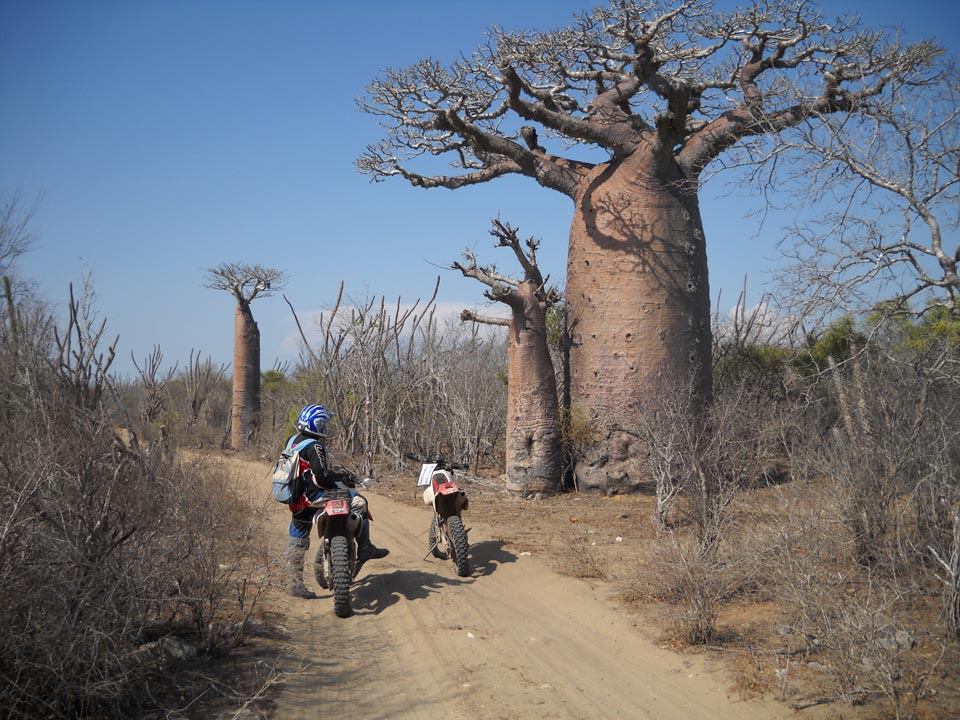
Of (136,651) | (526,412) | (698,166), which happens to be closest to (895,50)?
(698,166)

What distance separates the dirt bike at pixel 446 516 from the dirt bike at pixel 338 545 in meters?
0.66

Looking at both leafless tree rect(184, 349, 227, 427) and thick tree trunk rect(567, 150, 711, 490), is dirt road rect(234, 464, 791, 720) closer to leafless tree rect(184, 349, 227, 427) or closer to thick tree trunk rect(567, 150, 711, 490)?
thick tree trunk rect(567, 150, 711, 490)

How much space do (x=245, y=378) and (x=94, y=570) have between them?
14.8m

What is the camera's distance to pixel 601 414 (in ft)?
27.6

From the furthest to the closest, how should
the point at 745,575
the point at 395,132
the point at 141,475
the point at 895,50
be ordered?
the point at 395,132 < the point at 895,50 < the point at 745,575 < the point at 141,475

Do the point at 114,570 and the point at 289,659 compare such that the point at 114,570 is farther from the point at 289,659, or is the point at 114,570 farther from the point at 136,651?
the point at 289,659

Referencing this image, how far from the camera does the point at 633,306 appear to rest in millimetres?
8273

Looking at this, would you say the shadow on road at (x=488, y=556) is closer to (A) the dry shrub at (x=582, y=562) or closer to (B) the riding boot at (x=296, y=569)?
(A) the dry shrub at (x=582, y=562)

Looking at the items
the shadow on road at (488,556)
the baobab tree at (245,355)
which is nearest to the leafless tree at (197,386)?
the baobab tree at (245,355)

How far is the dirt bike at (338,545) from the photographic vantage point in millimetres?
4543

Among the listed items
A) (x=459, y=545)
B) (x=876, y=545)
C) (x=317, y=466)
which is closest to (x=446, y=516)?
(x=459, y=545)

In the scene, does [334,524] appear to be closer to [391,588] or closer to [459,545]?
[391,588]

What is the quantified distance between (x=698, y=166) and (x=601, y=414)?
2.87 meters

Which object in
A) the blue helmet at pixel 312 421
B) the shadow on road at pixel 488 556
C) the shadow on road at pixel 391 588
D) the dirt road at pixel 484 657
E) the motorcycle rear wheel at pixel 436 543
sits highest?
the blue helmet at pixel 312 421
